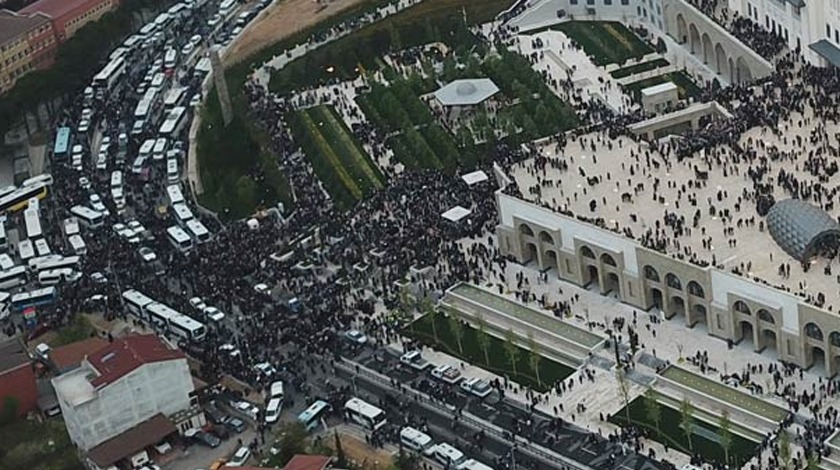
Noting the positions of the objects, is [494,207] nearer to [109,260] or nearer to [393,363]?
[393,363]

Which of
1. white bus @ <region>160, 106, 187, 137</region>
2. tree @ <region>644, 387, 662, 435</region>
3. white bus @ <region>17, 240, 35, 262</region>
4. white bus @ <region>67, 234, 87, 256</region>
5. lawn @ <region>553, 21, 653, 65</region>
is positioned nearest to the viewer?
tree @ <region>644, 387, 662, 435</region>

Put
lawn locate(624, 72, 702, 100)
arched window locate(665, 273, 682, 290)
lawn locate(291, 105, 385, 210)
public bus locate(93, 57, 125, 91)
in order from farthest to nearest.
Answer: public bus locate(93, 57, 125, 91) < lawn locate(624, 72, 702, 100) < lawn locate(291, 105, 385, 210) < arched window locate(665, 273, 682, 290)

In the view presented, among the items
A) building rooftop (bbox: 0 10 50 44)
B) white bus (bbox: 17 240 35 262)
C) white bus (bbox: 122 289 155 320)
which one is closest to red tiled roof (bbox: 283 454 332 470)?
white bus (bbox: 122 289 155 320)

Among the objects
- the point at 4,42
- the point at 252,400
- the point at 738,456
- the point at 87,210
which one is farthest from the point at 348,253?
the point at 4,42

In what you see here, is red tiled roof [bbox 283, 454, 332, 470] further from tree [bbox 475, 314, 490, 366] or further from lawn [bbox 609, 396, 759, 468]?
lawn [bbox 609, 396, 759, 468]

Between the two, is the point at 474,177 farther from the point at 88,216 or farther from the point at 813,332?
the point at 813,332

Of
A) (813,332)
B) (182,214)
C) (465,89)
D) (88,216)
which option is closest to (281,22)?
(465,89)

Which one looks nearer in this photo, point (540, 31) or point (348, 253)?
point (348, 253)
